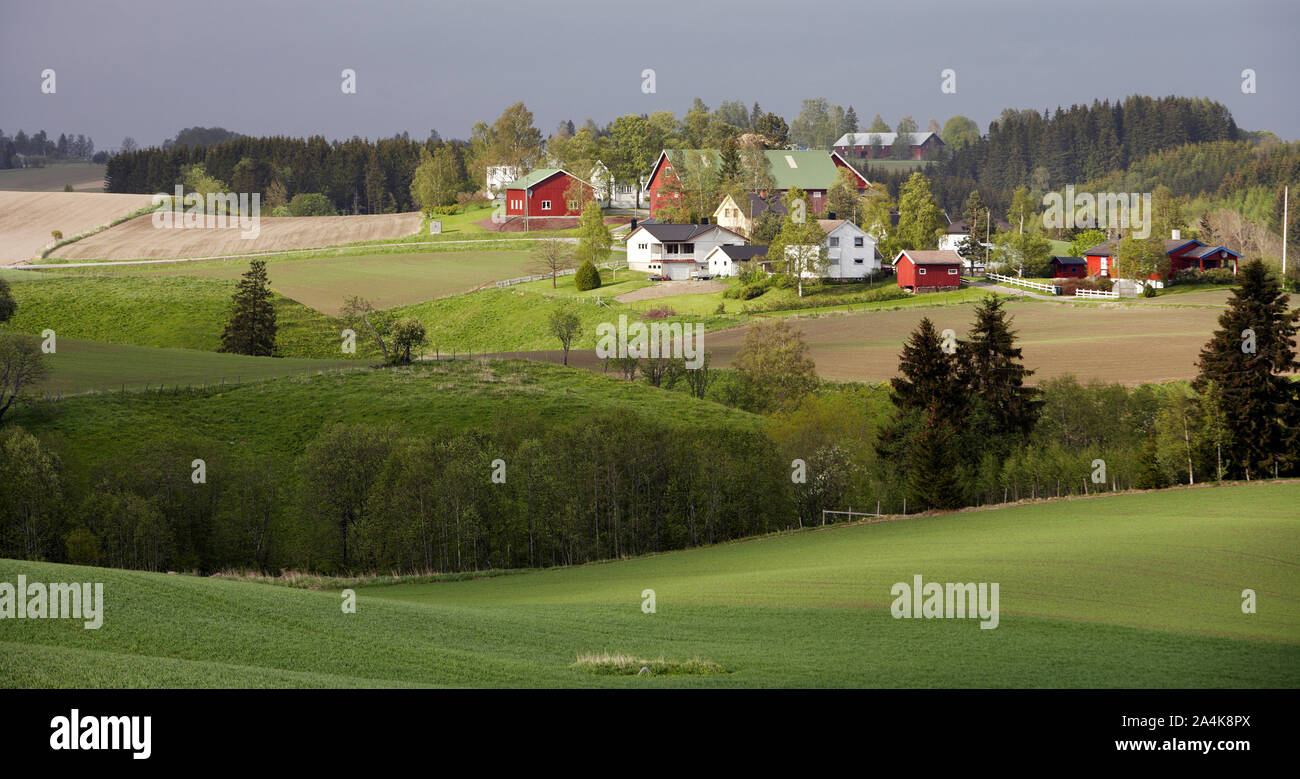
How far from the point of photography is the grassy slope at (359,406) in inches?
2403

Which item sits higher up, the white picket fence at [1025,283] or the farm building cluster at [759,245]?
the farm building cluster at [759,245]

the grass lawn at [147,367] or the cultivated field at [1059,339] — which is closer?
the grass lawn at [147,367]

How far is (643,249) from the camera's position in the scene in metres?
128

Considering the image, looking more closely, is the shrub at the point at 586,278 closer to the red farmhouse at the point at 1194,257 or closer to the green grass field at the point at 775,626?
the red farmhouse at the point at 1194,257

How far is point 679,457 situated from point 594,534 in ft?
19.1

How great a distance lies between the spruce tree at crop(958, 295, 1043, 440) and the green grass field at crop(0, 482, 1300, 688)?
58.4 feet

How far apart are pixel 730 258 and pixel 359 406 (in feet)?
196

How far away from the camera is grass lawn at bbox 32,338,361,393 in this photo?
68125 millimetres

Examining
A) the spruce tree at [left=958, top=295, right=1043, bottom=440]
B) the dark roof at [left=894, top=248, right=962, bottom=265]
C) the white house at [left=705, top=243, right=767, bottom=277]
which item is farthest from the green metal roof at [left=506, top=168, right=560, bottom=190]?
the spruce tree at [left=958, top=295, right=1043, bottom=440]

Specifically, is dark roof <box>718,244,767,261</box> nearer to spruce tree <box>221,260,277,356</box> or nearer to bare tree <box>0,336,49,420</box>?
spruce tree <box>221,260,277,356</box>

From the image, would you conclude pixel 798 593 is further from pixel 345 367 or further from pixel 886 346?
pixel 886 346

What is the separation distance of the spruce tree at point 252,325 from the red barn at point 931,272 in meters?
56.6

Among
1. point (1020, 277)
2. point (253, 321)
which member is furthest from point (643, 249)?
point (253, 321)

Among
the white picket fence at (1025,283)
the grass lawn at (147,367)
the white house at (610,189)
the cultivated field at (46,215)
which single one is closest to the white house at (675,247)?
the white picket fence at (1025,283)
